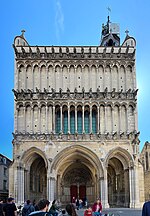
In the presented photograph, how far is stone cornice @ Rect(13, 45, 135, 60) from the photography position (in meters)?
39.3

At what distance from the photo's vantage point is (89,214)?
13.8 meters

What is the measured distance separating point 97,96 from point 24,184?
492 inches

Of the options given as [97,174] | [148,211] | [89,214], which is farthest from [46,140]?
[148,211]

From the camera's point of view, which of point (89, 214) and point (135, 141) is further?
point (135, 141)

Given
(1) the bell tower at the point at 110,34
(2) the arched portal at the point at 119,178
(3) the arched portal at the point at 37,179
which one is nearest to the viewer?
(2) the arched portal at the point at 119,178

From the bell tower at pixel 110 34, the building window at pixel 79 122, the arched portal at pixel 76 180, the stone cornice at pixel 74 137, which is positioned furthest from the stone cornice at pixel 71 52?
the arched portal at pixel 76 180

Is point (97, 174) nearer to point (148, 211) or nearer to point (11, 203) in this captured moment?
point (11, 203)

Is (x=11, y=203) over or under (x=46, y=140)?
under

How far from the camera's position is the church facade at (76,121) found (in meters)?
36.0

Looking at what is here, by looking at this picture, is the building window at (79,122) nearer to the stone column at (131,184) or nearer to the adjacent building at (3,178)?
the stone column at (131,184)

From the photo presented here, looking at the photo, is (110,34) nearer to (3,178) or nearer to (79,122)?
(79,122)

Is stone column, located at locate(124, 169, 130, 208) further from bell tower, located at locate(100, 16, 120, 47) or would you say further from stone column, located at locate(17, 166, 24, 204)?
bell tower, located at locate(100, 16, 120, 47)

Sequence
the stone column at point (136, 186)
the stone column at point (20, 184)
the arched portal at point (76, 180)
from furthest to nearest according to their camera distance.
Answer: the arched portal at point (76, 180) → the stone column at point (20, 184) → the stone column at point (136, 186)

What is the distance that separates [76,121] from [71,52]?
27.2 ft
